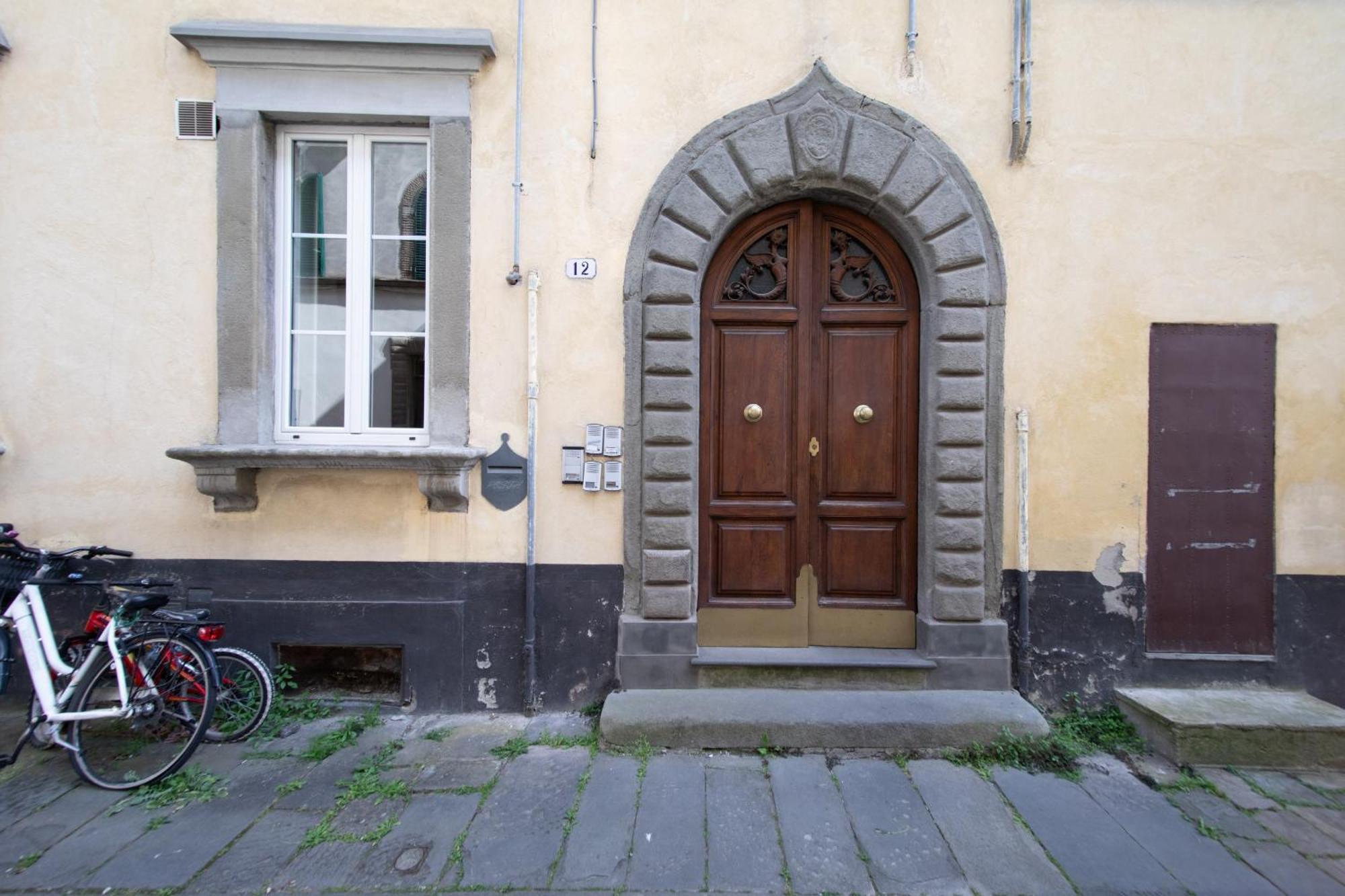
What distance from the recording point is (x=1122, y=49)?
4453 millimetres

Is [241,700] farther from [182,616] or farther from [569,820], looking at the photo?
[569,820]

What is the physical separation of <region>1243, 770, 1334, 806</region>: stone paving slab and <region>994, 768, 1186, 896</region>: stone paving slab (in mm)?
1001

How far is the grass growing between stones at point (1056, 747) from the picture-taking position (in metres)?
3.93

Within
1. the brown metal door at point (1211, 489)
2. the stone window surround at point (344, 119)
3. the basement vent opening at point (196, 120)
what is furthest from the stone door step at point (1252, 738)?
the basement vent opening at point (196, 120)

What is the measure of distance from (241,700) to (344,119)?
3559 millimetres

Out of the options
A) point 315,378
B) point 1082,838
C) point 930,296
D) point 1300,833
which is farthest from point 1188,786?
point 315,378

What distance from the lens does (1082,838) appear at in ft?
10.8

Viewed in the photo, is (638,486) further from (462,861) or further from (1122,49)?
(1122,49)

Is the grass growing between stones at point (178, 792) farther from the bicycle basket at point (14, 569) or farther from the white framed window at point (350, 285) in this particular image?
the white framed window at point (350, 285)

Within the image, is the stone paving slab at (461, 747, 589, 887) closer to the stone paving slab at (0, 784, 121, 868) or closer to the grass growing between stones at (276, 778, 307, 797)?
the grass growing between stones at (276, 778, 307, 797)

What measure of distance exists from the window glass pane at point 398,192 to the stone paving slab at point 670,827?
3595 millimetres

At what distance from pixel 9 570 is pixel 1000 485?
563cm

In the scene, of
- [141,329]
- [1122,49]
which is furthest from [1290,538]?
[141,329]

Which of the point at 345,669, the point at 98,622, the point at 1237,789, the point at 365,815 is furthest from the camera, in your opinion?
the point at 345,669
